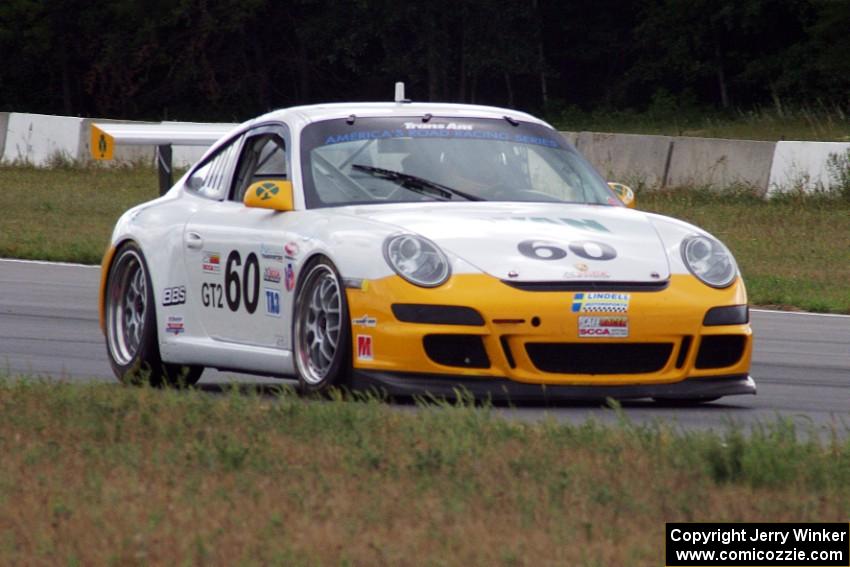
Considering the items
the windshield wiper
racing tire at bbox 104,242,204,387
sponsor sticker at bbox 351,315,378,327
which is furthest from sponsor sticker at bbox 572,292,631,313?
racing tire at bbox 104,242,204,387

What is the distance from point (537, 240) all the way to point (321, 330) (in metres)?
0.98

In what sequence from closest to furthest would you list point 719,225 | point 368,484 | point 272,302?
point 368,484
point 272,302
point 719,225

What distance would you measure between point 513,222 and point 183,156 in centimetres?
1848

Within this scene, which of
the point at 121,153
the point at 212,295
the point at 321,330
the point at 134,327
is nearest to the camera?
the point at 321,330

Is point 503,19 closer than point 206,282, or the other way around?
point 206,282

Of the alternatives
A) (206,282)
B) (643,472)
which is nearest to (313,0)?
(206,282)

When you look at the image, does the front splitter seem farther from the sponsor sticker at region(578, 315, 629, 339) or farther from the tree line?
the tree line

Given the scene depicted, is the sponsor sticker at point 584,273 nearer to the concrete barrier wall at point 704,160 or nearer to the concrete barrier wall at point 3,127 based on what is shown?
the concrete barrier wall at point 704,160

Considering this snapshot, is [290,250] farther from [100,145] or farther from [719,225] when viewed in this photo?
[719,225]

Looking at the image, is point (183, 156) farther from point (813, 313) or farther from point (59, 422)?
point (59, 422)

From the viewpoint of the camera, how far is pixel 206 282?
8.66 m

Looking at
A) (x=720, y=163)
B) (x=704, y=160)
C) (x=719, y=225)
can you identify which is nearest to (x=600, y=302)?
(x=719, y=225)

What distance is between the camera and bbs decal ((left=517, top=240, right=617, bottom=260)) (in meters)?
7.60

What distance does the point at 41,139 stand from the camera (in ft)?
91.5
